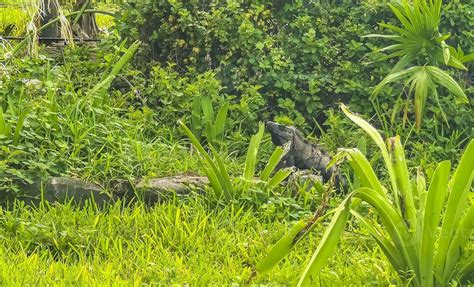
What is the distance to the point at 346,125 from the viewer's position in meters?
6.26

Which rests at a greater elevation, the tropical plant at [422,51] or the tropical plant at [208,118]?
the tropical plant at [422,51]

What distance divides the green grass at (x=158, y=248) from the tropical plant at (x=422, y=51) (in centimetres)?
145

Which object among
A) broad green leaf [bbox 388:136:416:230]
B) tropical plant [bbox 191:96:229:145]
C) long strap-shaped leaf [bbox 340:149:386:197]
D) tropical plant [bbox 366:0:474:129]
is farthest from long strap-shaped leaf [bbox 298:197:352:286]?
tropical plant [bbox 191:96:229:145]

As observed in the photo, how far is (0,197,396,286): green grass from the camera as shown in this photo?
144 inches

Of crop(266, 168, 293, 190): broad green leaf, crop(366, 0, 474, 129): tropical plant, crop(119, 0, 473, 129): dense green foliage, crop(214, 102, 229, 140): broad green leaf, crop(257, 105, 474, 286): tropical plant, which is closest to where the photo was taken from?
crop(257, 105, 474, 286): tropical plant

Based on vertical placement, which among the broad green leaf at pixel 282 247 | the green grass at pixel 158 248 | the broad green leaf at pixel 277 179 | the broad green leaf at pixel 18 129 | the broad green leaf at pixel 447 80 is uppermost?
the broad green leaf at pixel 447 80

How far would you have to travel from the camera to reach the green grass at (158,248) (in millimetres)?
3656

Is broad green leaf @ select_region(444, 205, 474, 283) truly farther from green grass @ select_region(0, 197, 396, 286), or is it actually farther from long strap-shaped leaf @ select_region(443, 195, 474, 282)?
green grass @ select_region(0, 197, 396, 286)

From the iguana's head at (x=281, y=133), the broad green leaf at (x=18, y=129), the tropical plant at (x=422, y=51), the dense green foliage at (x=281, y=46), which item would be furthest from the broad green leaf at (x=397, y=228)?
the dense green foliage at (x=281, y=46)

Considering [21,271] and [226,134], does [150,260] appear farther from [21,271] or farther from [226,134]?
[226,134]

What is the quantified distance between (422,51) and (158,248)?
2.94 meters

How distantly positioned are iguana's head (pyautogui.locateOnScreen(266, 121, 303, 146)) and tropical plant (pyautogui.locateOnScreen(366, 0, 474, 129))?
2.22 ft

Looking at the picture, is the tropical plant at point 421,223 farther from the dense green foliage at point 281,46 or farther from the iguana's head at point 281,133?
the dense green foliage at point 281,46

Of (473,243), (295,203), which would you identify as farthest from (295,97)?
(473,243)
